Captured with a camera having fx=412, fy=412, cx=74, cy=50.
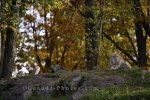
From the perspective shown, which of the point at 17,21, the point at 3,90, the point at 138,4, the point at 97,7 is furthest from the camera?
the point at 138,4

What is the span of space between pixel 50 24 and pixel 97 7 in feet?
40.5

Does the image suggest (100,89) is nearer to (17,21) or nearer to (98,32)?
(17,21)

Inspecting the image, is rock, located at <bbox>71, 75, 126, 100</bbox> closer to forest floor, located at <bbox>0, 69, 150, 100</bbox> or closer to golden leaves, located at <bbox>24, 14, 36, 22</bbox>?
forest floor, located at <bbox>0, 69, 150, 100</bbox>

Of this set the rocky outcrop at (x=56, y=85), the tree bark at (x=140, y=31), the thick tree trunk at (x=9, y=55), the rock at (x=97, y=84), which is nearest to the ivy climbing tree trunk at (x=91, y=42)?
the tree bark at (x=140, y=31)

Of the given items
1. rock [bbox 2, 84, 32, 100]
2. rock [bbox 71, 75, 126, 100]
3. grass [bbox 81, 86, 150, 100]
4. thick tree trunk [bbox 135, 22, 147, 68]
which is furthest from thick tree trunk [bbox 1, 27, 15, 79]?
thick tree trunk [bbox 135, 22, 147, 68]

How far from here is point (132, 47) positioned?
114 ft

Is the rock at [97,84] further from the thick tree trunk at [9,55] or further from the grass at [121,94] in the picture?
the thick tree trunk at [9,55]

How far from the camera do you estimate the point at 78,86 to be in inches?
535

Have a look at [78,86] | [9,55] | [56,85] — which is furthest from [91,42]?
[78,86]

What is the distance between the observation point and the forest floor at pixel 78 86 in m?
12.0

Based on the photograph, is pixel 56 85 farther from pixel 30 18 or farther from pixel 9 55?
pixel 30 18

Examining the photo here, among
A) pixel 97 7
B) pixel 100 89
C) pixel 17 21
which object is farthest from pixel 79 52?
pixel 100 89

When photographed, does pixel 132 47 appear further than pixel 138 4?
Yes

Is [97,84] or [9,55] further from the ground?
[9,55]
